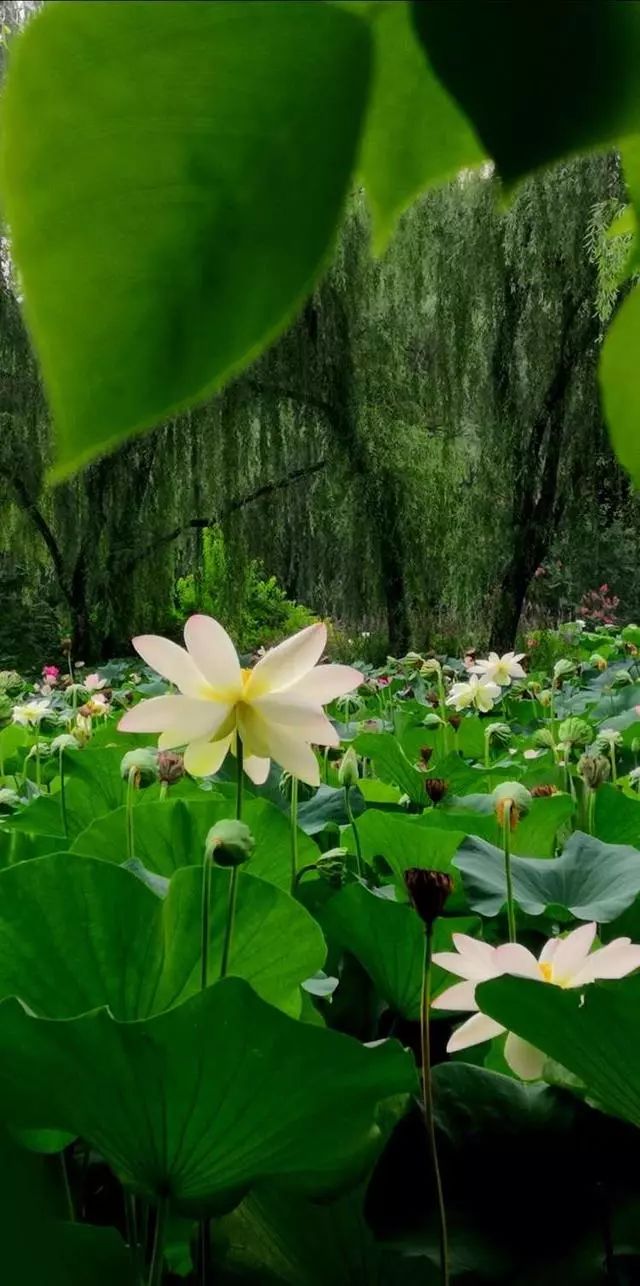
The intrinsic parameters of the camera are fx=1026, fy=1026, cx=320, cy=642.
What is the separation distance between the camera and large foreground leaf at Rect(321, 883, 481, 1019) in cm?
48

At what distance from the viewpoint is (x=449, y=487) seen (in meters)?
5.00

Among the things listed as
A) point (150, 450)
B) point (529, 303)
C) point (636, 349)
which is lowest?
point (636, 349)

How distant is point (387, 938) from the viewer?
1.61ft

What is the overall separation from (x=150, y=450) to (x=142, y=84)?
4761 millimetres

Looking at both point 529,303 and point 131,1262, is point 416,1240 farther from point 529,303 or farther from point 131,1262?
point 529,303

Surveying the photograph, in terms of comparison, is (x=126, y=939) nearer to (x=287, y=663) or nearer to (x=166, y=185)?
(x=287, y=663)

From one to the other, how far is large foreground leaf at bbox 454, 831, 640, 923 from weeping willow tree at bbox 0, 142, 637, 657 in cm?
404

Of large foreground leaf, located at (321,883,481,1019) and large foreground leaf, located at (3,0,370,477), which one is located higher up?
large foreground leaf, located at (3,0,370,477)

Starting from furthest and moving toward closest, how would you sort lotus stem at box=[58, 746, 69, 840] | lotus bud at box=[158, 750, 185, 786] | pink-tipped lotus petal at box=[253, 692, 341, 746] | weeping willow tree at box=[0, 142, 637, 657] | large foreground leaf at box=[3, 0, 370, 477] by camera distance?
weeping willow tree at box=[0, 142, 637, 657] < lotus stem at box=[58, 746, 69, 840] < lotus bud at box=[158, 750, 185, 786] < pink-tipped lotus petal at box=[253, 692, 341, 746] < large foreground leaf at box=[3, 0, 370, 477]

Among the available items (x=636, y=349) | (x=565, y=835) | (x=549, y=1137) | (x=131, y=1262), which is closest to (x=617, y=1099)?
(x=549, y=1137)

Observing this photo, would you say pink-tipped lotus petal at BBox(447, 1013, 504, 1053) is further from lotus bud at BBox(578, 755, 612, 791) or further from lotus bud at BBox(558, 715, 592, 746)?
lotus bud at BBox(558, 715, 592, 746)

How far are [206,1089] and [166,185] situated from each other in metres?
0.27

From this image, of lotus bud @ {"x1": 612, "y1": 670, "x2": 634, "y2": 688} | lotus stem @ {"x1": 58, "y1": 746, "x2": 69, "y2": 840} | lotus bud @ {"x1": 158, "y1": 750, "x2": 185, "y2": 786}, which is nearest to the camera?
lotus bud @ {"x1": 158, "y1": 750, "x2": 185, "y2": 786}

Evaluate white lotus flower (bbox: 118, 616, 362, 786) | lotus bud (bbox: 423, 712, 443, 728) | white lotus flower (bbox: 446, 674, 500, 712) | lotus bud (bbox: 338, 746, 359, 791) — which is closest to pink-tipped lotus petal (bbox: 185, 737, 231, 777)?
white lotus flower (bbox: 118, 616, 362, 786)
